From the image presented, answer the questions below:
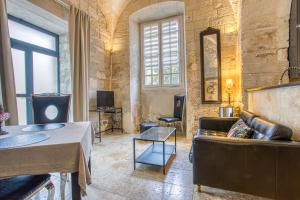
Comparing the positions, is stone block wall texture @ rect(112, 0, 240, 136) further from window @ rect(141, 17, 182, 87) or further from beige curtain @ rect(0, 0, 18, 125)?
beige curtain @ rect(0, 0, 18, 125)

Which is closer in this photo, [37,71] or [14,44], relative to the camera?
[14,44]

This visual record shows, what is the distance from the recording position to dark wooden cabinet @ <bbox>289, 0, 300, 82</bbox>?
8.39 ft

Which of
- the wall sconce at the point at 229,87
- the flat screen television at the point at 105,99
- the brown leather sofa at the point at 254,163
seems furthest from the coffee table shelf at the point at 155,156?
the flat screen television at the point at 105,99

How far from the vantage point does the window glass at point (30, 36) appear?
10.3 ft

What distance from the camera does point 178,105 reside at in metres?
4.51

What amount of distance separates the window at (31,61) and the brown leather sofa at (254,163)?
11.2 ft

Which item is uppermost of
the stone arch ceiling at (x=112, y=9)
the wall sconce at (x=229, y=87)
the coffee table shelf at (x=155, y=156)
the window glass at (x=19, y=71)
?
the stone arch ceiling at (x=112, y=9)

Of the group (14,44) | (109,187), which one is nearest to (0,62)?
(14,44)

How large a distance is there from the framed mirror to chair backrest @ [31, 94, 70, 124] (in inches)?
116

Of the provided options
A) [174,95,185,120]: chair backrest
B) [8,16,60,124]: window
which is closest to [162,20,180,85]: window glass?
[174,95,185,120]: chair backrest

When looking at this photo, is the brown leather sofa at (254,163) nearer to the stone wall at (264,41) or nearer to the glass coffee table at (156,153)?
the glass coffee table at (156,153)

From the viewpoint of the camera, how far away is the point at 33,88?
352 centimetres

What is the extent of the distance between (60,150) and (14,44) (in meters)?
3.06

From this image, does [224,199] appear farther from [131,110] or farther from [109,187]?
[131,110]
